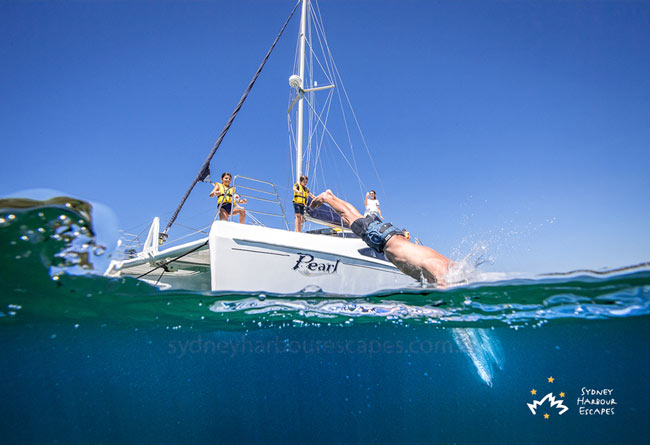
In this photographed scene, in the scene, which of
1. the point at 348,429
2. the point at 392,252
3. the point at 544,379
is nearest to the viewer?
the point at 392,252

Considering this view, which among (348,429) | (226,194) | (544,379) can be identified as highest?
(226,194)

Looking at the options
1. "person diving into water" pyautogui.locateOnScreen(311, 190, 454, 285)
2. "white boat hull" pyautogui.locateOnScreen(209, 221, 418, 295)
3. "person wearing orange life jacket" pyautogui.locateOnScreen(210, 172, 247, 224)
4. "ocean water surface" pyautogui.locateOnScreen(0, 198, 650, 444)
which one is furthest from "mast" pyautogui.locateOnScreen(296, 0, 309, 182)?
"person diving into water" pyautogui.locateOnScreen(311, 190, 454, 285)

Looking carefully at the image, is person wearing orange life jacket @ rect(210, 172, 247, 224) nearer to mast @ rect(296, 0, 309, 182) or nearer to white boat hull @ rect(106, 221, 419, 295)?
white boat hull @ rect(106, 221, 419, 295)

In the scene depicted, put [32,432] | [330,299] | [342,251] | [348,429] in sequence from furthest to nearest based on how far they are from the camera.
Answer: [348,429], [32,432], [342,251], [330,299]

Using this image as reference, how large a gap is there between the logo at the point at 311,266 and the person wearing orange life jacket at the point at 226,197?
2.13 m

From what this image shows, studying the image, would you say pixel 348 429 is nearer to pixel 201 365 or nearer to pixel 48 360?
pixel 201 365

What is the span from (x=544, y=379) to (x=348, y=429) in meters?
5.79

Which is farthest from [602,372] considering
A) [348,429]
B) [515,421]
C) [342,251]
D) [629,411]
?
[342,251]

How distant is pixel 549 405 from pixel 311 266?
5.26 m

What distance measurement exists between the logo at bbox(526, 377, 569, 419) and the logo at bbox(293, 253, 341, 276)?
460 centimetres

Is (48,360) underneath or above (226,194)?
underneath

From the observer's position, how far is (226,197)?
6.88 metres

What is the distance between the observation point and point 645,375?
285 inches

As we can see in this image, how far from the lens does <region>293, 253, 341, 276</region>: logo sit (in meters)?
5.97
